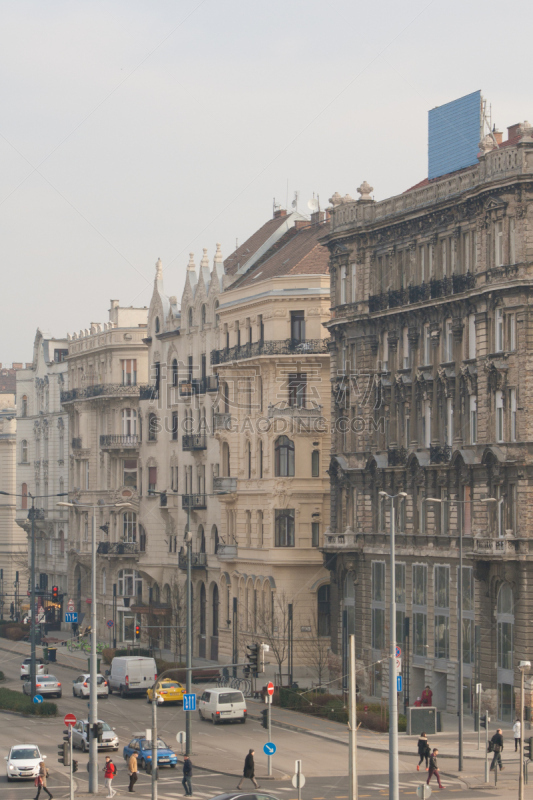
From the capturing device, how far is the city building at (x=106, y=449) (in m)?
121

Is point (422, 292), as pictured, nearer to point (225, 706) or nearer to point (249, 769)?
point (225, 706)

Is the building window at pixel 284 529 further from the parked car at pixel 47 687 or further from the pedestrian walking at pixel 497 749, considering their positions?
the pedestrian walking at pixel 497 749

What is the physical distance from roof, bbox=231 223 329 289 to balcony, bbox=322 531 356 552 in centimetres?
1704

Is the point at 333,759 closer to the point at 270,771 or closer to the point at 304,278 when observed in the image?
the point at 270,771

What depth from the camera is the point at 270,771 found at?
2260 inches

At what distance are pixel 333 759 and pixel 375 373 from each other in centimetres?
2675

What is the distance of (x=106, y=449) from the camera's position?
124m

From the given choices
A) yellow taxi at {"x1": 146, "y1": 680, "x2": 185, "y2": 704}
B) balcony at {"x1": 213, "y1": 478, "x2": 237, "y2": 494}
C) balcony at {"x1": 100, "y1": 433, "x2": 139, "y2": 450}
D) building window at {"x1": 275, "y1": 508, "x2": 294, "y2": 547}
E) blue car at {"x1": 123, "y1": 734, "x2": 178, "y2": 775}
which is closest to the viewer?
blue car at {"x1": 123, "y1": 734, "x2": 178, "y2": 775}

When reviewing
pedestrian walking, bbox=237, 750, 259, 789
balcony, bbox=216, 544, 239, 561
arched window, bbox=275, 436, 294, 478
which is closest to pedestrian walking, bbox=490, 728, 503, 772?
pedestrian walking, bbox=237, 750, 259, 789

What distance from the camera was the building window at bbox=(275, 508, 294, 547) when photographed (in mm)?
92875

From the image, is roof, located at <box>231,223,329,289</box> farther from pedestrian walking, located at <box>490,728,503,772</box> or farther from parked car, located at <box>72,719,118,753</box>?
pedestrian walking, located at <box>490,728,503,772</box>

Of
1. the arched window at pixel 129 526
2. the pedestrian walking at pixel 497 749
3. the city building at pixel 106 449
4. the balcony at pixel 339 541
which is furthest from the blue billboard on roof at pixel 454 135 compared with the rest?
the arched window at pixel 129 526

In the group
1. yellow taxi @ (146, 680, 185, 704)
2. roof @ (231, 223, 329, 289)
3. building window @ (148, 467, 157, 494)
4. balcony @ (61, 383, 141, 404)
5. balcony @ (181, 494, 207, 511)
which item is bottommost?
yellow taxi @ (146, 680, 185, 704)

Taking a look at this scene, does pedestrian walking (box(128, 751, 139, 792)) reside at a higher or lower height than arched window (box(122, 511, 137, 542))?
lower
